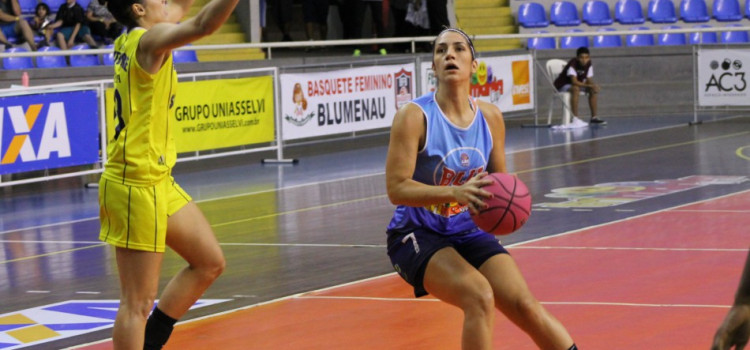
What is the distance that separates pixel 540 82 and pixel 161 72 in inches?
906

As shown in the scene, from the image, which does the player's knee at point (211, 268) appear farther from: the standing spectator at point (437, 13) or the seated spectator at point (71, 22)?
the standing spectator at point (437, 13)

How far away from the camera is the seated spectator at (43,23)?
2223 cm

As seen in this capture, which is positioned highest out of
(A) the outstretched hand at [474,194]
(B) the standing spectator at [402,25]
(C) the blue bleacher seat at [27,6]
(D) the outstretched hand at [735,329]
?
(C) the blue bleacher seat at [27,6]

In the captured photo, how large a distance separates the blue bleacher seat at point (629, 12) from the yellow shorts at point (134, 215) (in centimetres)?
2660

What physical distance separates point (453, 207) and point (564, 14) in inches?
1053

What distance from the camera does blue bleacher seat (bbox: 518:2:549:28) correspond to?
3244 centimetres

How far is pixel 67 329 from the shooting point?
8812 millimetres

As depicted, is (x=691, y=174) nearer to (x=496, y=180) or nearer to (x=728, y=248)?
(x=728, y=248)

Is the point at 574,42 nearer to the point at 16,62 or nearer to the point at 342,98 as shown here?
the point at 342,98

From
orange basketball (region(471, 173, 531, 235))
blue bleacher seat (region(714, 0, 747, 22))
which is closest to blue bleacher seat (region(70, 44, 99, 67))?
blue bleacher seat (region(714, 0, 747, 22))

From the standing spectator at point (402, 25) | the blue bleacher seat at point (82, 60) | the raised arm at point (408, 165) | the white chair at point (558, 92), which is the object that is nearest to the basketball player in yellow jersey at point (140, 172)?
the raised arm at point (408, 165)

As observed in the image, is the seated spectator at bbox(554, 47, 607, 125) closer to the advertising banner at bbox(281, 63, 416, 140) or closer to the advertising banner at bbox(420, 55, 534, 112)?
the advertising banner at bbox(420, 55, 534, 112)

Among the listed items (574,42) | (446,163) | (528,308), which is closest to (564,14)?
(574,42)

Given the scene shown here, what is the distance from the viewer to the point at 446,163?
20.9 feet
